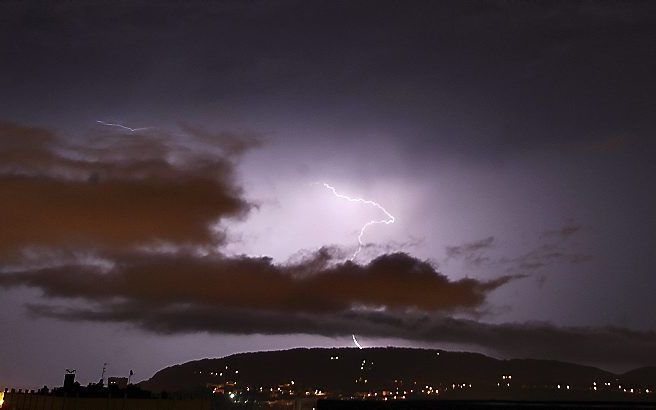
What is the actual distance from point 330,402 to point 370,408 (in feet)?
9.09

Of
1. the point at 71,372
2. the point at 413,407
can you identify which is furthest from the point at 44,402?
the point at 413,407

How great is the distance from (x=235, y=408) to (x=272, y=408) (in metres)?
19.1

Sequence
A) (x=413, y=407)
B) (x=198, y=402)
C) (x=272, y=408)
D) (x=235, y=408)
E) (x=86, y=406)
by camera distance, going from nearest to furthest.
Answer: (x=86, y=406) → (x=413, y=407) → (x=198, y=402) → (x=235, y=408) → (x=272, y=408)

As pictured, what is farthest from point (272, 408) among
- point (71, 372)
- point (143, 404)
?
point (143, 404)

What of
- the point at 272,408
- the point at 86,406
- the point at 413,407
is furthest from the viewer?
the point at 272,408

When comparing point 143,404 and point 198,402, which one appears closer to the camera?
point 143,404

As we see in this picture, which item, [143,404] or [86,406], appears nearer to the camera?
Result: [86,406]

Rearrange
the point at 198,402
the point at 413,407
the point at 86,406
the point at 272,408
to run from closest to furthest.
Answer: the point at 86,406 < the point at 413,407 < the point at 198,402 < the point at 272,408

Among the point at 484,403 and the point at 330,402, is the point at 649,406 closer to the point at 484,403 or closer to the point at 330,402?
the point at 484,403

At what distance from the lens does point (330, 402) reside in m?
45.7

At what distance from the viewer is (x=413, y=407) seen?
43.6 metres

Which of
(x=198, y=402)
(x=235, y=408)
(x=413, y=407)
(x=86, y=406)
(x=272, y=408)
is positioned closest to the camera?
(x=86, y=406)

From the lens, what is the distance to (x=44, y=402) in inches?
1628

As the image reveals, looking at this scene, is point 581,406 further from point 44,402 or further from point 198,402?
point 44,402
